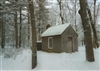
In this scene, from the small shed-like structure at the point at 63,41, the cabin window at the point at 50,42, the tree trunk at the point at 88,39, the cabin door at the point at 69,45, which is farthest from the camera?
the cabin window at the point at 50,42

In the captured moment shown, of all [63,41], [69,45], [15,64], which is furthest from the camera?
[69,45]

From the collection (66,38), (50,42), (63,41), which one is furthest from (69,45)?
(50,42)

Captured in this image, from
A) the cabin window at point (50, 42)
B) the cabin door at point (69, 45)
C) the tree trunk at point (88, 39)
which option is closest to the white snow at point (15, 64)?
the cabin window at point (50, 42)

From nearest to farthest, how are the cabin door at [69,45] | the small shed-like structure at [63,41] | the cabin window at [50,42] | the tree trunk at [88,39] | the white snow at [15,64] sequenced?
the tree trunk at [88,39] < the white snow at [15,64] < the small shed-like structure at [63,41] < the cabin door at [69,45] < the cabin window at [50,42]

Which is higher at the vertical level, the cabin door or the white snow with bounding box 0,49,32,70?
the cabin door

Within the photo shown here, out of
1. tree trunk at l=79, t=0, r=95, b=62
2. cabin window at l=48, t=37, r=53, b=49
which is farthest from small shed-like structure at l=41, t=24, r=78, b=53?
tree trunk at l=79, t=0, r=95, b=62

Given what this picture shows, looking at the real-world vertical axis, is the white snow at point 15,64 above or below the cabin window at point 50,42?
below

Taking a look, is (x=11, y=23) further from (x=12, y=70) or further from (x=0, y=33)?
(x=12, y=70)

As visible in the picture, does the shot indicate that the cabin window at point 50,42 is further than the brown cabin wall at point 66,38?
Yes

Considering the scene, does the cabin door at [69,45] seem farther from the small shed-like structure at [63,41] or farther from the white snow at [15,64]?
the white snow at [15,64]

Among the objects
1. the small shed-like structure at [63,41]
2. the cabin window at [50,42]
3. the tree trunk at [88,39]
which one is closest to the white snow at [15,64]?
the small shed-like structure at [63,41]

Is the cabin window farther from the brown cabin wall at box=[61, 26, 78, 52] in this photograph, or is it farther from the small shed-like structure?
the brown cabin wall at box=[61, 26, 78, 52]

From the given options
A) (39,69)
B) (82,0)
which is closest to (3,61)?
(39,69)

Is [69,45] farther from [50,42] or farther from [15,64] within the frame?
[15,64]
